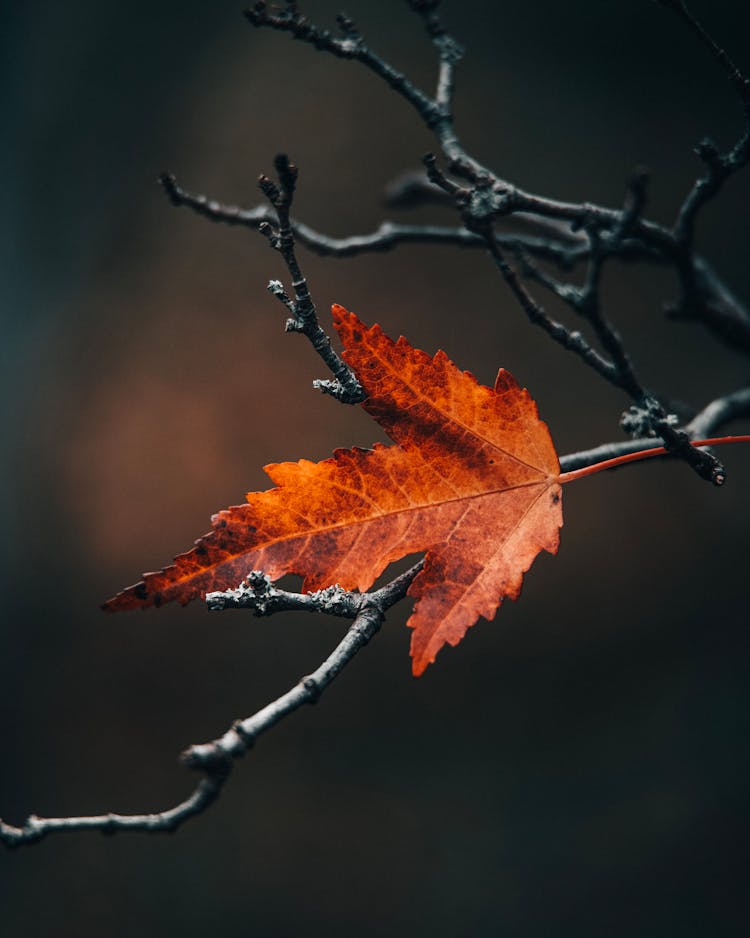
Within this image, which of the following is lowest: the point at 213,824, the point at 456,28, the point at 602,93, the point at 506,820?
the point at 506,820

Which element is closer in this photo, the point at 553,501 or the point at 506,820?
the point at 553,501

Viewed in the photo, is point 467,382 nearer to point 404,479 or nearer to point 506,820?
point 404,479

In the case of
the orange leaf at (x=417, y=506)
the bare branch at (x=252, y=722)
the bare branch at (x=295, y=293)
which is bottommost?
the bare branch at (x=252, y=722)

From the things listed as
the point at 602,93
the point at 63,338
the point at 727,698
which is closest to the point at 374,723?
the point at 727,698

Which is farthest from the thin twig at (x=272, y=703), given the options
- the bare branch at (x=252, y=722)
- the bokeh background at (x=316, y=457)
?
the bokeh background at (x=316, y=457)

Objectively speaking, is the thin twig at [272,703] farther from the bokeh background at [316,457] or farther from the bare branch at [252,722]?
the bokeh background at [316,457]

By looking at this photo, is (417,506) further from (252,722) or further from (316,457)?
(316,457)

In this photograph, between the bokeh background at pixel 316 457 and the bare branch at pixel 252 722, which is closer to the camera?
the bare branch at pixel 252 722
